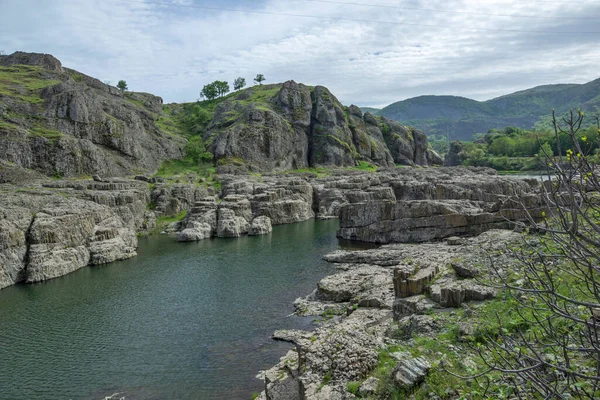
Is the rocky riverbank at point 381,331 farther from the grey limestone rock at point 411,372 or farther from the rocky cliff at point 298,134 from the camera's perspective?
the rocky cliff at point 298,134

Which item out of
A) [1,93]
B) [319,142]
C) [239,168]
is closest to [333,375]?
[239,168]

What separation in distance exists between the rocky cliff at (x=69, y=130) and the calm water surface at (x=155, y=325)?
56.7 metres

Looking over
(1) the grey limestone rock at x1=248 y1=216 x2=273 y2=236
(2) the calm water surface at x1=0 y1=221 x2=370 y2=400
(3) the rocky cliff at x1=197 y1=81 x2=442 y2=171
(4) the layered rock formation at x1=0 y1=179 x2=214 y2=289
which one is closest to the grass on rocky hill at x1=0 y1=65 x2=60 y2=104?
(4) the layered rock formation at x1=0 y1=179 x2=214 y2=289

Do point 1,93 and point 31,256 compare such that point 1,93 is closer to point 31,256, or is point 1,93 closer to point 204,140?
point 204,140

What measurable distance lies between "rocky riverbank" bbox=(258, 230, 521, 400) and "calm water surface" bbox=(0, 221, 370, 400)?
3.22 m

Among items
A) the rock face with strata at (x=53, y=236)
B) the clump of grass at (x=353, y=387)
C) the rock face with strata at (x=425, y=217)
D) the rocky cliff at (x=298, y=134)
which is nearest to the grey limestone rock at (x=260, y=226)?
the rock face with strata at (x=425, y=217)

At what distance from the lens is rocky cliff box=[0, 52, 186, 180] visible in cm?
10688

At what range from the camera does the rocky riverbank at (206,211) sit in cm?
5944

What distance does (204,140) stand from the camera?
16900cm

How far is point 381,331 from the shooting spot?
28266 mm

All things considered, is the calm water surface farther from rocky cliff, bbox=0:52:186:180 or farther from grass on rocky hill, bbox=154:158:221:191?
rocky cliff, bbox=0:52:186:180

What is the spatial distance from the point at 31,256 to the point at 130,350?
3159 cm

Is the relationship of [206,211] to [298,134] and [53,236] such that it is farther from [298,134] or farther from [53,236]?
[298,134]

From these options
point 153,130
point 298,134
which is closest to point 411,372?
point 298,134
